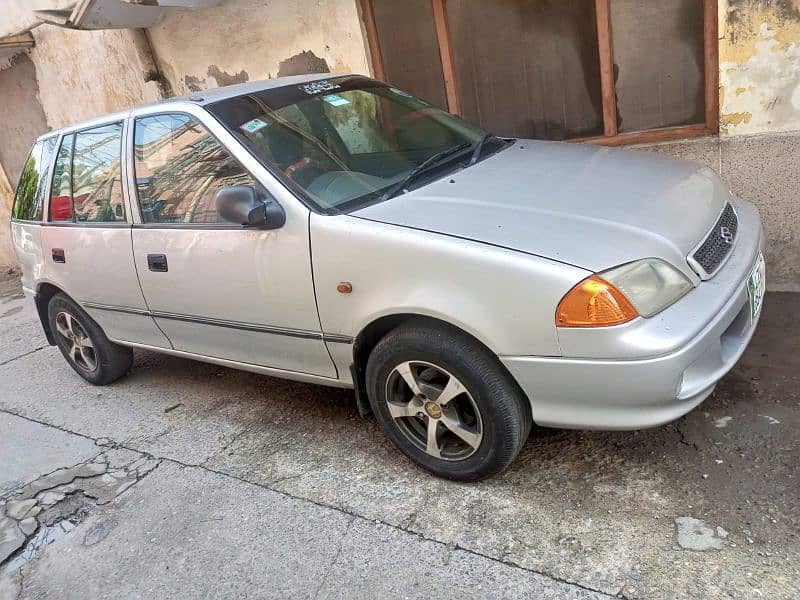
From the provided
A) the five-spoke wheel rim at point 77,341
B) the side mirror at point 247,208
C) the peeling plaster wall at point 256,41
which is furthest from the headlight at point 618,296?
the peeling plaster wall at point 256,41

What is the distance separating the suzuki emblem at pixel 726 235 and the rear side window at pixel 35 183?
4064mm

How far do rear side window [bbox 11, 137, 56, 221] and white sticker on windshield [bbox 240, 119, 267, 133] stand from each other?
76.0 inches

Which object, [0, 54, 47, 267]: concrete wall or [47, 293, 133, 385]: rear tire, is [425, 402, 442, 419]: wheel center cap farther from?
[0, 54, 47, 267]: concrete wall

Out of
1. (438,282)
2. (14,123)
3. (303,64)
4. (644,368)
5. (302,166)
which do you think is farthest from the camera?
(14,123)

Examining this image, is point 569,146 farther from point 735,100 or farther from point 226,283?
point 226,283

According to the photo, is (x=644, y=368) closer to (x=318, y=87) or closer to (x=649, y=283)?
(x=649, y=283)

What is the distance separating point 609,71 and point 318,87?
2.25 metres

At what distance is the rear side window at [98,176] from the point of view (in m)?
3.84

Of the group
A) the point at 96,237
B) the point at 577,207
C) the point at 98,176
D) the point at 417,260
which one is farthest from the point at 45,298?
the point at 577,207

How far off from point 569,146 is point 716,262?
120cm

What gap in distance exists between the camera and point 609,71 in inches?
186

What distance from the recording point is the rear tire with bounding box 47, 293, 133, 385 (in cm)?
449

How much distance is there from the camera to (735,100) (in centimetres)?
424

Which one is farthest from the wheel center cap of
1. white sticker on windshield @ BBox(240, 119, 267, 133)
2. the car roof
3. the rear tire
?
the rear tire
